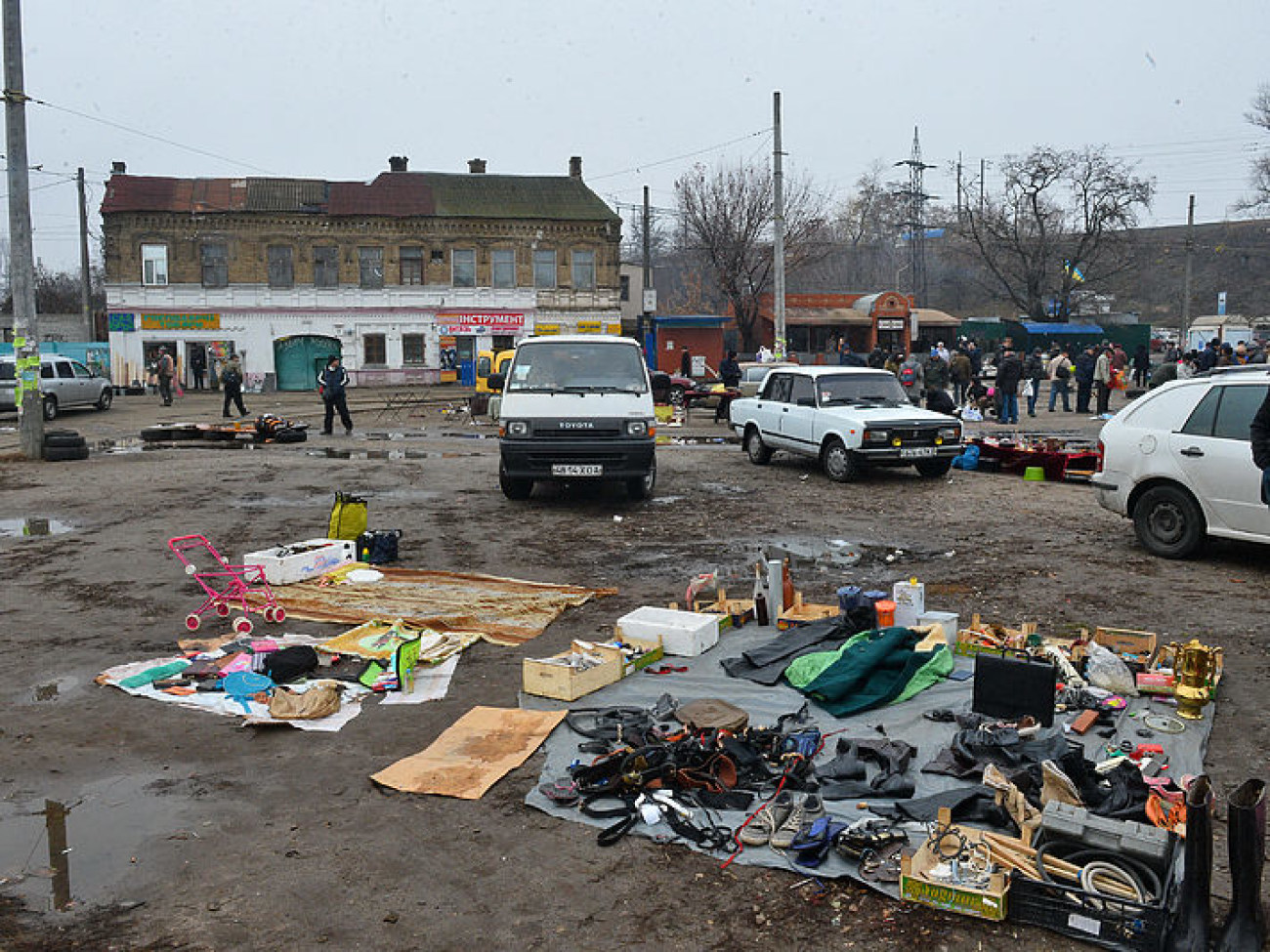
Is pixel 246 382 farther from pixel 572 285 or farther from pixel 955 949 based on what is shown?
pixel 955 949

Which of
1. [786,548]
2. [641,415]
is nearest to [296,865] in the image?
[786,548]

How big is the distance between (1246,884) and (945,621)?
3.54 m

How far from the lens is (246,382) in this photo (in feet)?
143

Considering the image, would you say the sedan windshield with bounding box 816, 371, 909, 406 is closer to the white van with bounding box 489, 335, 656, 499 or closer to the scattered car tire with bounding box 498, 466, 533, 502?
the white van with bounding box 489, 335, 656, 499

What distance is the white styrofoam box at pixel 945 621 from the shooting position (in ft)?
23.0

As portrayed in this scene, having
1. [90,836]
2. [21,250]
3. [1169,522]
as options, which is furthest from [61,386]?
[1169,522]

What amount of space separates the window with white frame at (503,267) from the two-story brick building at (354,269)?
0.06 m

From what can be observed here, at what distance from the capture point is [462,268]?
4547 centimetres

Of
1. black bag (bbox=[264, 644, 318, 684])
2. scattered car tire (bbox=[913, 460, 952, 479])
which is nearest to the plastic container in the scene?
black bag (bbox=[264, 644, 318, 684])

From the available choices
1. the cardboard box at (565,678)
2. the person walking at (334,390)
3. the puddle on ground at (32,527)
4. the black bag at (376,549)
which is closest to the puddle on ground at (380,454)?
the person walking at (334,390)

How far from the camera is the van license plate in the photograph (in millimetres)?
12977

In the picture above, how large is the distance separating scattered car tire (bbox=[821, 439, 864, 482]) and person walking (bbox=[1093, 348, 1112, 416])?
45.1ft

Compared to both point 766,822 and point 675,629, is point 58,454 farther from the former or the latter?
point 766,822

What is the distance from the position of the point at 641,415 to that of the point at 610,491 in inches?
87.9
